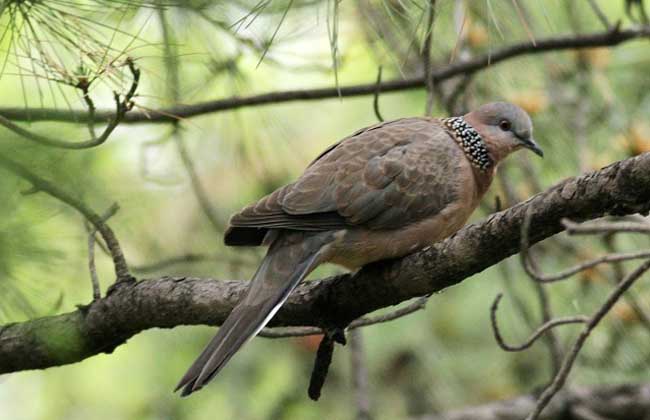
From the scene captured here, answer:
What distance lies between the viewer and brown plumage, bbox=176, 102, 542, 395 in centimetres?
346

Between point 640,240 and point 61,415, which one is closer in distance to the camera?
point 640,240

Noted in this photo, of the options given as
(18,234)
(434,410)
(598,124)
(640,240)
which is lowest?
(434,410)

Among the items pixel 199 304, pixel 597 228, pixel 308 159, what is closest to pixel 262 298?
pixel 199 304

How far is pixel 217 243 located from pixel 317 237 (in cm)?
203

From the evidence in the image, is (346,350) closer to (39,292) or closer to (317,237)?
(317,237)

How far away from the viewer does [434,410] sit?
5.44 metres

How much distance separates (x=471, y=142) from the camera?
13.0 ft

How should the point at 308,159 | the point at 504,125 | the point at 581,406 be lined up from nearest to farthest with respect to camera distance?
the point at 504,125, the point at 581,406, the point at 308,159

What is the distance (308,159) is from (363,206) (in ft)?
8.06

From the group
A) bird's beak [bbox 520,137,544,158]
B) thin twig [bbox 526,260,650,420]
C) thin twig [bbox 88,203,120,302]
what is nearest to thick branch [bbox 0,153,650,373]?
thin twig [bbox 88,203,120,302]

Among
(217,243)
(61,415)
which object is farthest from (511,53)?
(61,415)

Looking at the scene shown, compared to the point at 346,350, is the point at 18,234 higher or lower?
higher

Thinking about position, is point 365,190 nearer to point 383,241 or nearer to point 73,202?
point 383,241

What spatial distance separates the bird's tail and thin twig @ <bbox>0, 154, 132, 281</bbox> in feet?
1.51
